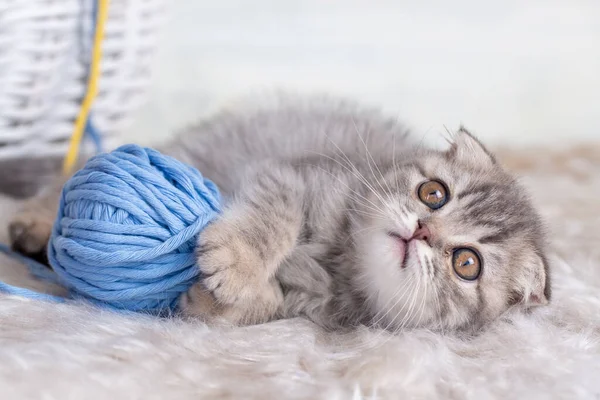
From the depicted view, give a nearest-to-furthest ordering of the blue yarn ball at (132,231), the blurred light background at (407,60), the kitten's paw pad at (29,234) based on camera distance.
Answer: the blue yarn ball at (132,231), the kitten's paw pad at (29,234), the blurred light background at (407,60)

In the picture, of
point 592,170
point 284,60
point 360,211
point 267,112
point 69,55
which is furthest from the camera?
point 284,60

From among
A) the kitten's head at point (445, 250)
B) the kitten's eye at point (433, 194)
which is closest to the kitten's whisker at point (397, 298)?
the kitten's head at point (445, 250)

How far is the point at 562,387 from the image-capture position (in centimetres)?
86

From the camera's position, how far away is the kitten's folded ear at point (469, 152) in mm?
1260

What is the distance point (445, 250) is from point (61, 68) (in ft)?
3.15

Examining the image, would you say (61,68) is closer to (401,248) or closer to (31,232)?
Result: (31,232)

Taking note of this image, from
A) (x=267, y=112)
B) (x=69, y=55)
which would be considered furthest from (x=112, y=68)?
(x=267, y=112)

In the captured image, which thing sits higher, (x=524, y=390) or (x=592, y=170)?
(x=592, y=170)

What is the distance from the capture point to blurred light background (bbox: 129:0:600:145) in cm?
250

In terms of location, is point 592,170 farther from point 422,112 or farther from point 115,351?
point 115,351

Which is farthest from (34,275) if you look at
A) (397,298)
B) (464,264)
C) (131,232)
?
(464,264)

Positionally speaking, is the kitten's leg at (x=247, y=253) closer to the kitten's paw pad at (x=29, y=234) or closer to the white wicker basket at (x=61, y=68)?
the kitten's paw pad at (x=29, y=234)

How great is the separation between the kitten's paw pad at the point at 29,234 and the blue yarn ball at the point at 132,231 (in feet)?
0.64

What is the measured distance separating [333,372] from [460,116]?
207 centimetres
